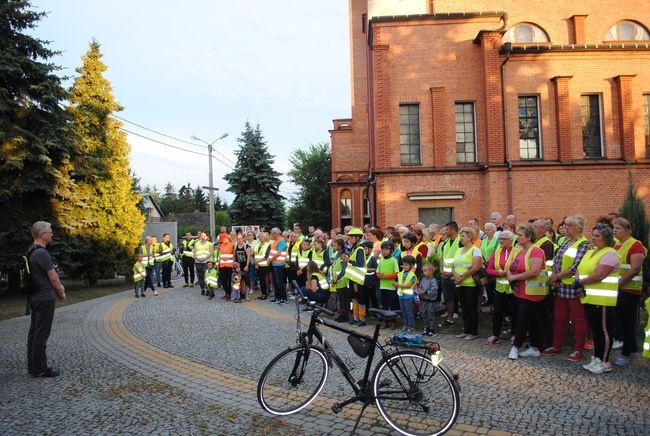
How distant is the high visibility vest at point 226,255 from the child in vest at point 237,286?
0.17m

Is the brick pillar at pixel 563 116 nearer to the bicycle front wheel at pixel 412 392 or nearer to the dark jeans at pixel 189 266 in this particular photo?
the dark jeans at pixel 189 266

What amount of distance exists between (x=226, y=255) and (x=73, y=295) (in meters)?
7.47

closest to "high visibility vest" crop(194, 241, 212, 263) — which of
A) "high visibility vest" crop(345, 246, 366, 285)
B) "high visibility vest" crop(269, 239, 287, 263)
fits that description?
"high visibility vest" crop(269, 239, 287, 263)

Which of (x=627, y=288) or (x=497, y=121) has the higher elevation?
(x=497, y=121)

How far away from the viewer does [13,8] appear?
18.4m

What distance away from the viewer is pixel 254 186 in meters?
48.8

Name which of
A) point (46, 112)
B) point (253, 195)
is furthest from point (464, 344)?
point (253, 195)

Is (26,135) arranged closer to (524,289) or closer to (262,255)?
(262,255)

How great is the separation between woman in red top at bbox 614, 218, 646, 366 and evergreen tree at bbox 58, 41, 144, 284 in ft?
62.7

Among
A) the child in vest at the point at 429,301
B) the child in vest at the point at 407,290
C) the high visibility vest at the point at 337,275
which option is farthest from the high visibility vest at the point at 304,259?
the child in vest at the point at 429,301

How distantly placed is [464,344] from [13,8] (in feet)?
65.9

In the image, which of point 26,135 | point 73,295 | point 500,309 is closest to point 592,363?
point 500,309

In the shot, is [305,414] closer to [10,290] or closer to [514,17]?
[10,290]

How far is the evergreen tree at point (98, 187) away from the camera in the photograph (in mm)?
20391
